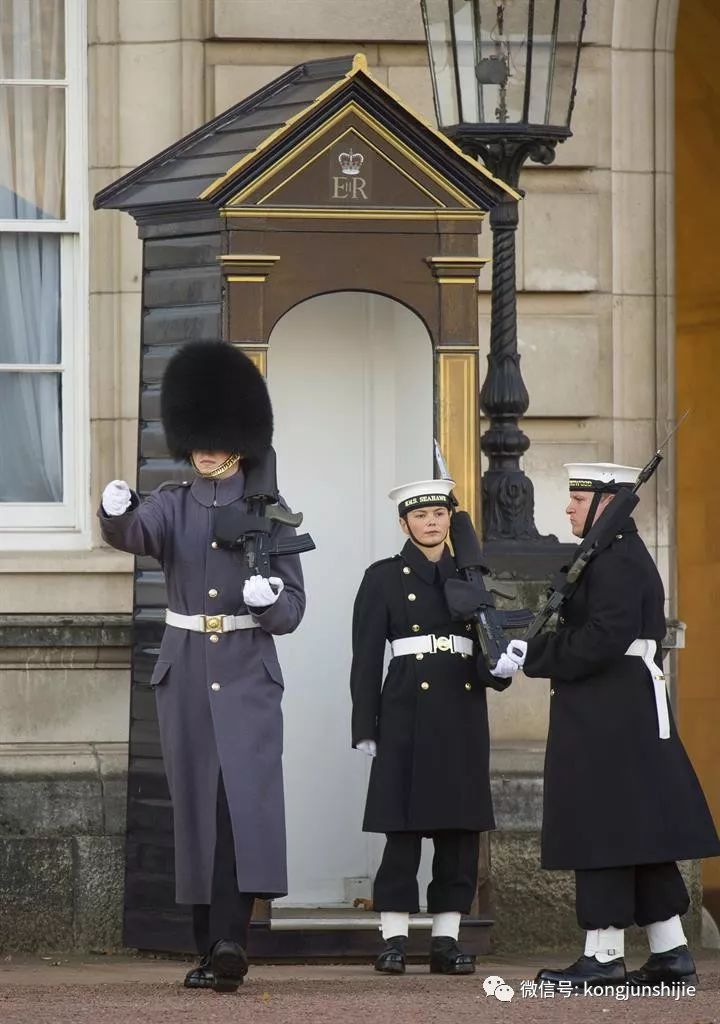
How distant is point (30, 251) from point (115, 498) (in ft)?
7.66

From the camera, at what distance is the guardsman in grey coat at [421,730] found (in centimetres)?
659

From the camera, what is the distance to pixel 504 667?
6.40 m

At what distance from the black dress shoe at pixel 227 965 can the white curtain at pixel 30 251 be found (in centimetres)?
251

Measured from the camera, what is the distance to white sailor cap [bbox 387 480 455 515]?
21.9ft

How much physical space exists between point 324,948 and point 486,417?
80.6 inches

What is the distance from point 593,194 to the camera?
8227mm

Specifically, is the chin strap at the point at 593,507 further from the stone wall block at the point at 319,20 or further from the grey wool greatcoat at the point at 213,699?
the stone wall block at the point at 319,20

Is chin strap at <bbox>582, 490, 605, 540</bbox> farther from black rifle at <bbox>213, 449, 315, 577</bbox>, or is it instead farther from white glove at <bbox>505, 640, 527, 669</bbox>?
black rifle at <bbox>213, 449, 315, 577</bbox>

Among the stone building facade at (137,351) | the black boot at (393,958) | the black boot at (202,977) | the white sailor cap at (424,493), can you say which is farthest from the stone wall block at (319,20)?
the black boot at (202,977)

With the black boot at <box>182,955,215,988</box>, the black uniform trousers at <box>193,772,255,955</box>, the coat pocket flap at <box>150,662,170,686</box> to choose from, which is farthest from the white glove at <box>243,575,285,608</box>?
the black boot at <box>182,955,215,988</box>

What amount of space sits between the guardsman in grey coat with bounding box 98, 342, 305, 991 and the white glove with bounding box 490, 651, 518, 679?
582 millimetres

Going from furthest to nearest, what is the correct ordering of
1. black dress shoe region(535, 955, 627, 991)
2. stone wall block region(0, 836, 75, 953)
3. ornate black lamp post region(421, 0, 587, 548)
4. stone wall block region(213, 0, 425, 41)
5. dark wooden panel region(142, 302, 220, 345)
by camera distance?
stone wall block region(213, 0, 425, 41)
stone wall block region(0, 836, 75, 953)
ornate black lamp post region(421, 0, 587, 548)
dark wooden panel region(142, 302, 220, 345)
black dress shoe region(535, 955, 627, 991)

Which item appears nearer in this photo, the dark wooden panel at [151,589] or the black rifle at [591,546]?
the black rifle at [591,546]

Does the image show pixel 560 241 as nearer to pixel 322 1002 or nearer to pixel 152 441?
pixel 152 441
